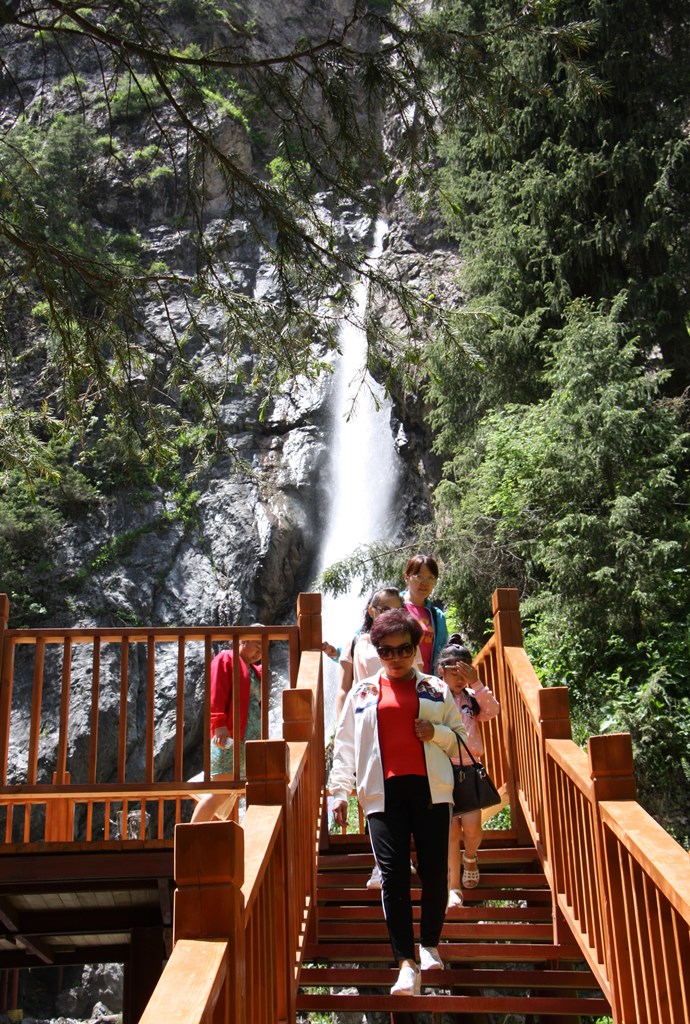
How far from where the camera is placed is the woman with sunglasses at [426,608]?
18.1 feet

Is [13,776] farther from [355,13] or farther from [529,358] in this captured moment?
[355,13]

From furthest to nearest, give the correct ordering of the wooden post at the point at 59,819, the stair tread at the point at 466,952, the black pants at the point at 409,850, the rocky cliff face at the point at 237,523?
the rocky cliff face at the point at 237,523 < the wooden post at the point at 59,819 < the stair tread at the point at 466,952 < the black pants at the point at 409,850

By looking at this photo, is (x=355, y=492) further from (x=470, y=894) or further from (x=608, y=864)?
(x=608, y=864)

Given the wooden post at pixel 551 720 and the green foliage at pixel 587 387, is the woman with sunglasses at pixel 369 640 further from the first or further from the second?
the green foliage at pixel 587 387

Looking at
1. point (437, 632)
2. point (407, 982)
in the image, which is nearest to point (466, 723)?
point (437, 632)

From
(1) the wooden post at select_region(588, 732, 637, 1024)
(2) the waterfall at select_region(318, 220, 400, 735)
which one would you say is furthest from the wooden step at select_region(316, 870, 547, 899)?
(2) the waterfall at select_region(318, 220, 400, 735)

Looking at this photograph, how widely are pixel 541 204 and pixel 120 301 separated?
9.09m

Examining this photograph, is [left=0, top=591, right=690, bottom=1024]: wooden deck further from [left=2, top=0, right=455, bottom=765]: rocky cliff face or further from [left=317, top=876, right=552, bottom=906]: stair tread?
[left=2, top=0, right=455, bottom=765]: rocky cliff face

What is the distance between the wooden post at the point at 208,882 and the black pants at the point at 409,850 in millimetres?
1751

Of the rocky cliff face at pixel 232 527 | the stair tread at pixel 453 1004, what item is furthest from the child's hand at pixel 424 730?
the rocky cliff face at pixel 232 527

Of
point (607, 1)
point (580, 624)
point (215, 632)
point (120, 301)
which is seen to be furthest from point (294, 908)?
point (607, 1)

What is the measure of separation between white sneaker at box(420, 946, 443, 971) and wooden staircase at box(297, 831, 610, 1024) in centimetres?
11

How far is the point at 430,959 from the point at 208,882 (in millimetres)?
2060

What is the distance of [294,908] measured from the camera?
373 centimetres
